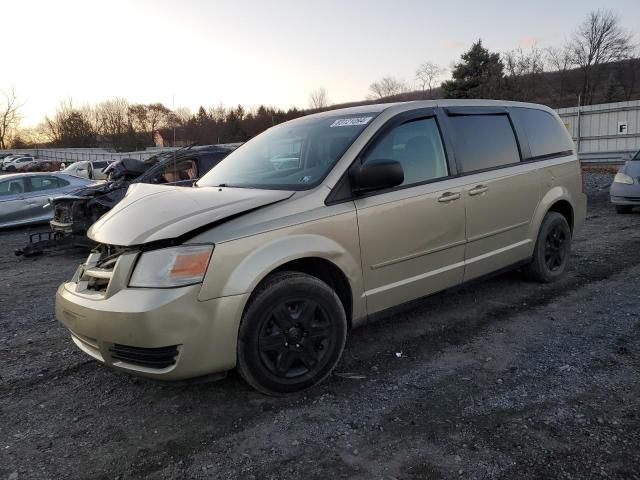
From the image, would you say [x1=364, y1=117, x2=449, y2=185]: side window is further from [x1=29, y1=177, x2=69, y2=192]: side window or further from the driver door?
[x1=29, y1=177, x2=69, y2=192]: side window

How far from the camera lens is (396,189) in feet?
11.9

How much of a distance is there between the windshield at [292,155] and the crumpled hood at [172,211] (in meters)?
0.25

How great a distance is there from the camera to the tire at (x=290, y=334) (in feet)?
9.59

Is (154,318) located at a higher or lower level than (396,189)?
lower

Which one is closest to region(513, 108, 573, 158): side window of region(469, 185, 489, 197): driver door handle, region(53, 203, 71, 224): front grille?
region(469, 185, 489, 197): driver door handle

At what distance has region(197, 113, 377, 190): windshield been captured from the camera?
3510mm

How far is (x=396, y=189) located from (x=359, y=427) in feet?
5.48

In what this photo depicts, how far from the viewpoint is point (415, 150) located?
3.88 meters

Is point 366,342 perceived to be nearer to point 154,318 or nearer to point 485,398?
point 485,398

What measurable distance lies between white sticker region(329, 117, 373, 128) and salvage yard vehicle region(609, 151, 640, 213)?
794cm

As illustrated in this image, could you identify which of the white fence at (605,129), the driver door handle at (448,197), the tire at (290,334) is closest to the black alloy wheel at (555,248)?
the driver door handle at (448,197)

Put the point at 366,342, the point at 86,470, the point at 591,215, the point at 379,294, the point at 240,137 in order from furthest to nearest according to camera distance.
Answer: the point at 240,137, the point at 591,215, the point at 366,342, the point at 379,294, the point at 86,470

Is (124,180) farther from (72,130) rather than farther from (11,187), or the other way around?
(72,130)

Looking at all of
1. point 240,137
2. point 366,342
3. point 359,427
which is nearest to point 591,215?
point 366,342
